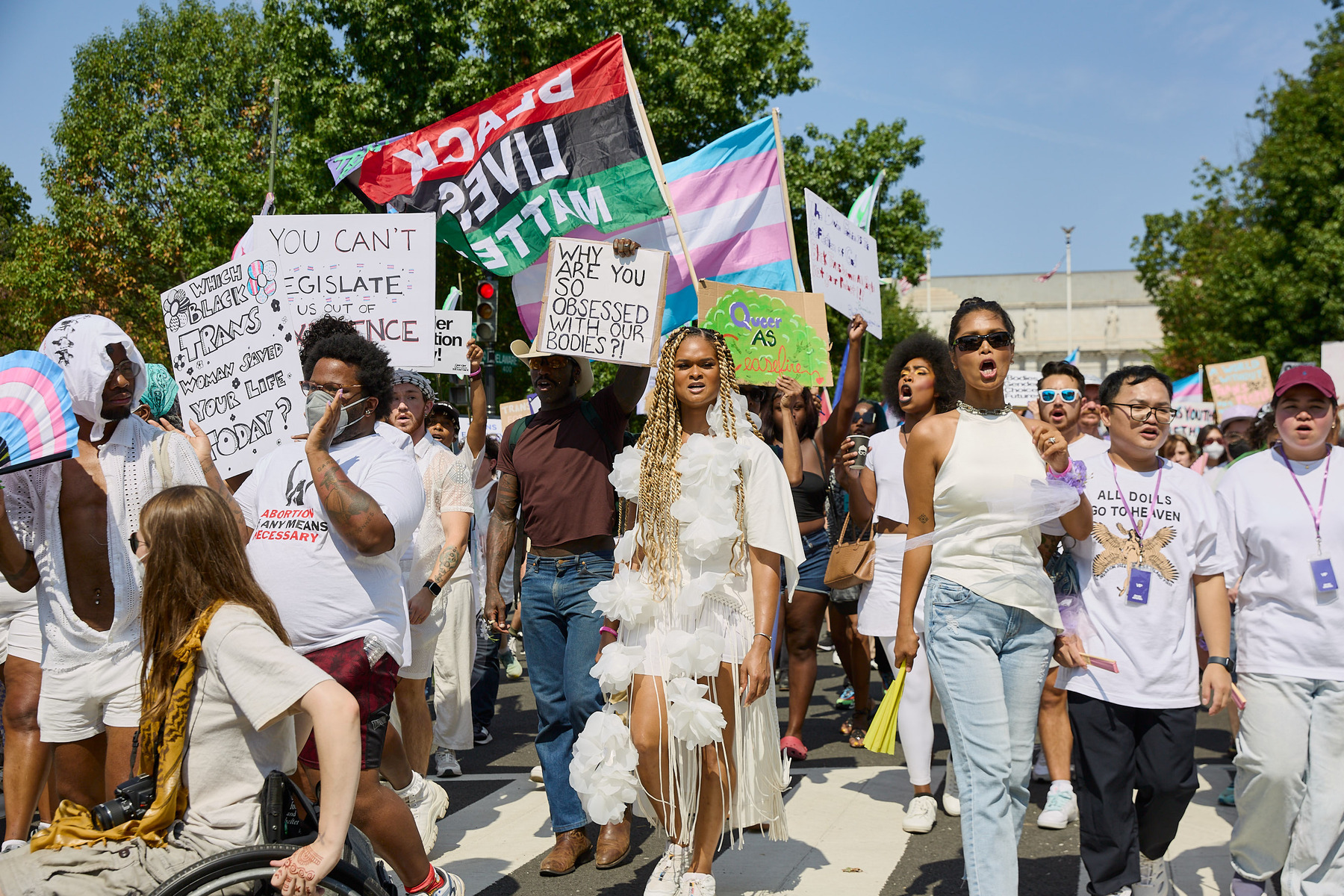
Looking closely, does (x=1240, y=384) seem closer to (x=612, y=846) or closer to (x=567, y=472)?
(x=567, y=472)

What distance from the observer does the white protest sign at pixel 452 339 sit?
25.2ft

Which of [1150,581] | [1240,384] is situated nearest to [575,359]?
[1150,581]

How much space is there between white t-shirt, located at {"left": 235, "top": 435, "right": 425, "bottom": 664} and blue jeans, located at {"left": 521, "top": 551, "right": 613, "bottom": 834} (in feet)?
4.12

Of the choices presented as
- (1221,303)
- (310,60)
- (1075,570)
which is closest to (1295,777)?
(1075,570)

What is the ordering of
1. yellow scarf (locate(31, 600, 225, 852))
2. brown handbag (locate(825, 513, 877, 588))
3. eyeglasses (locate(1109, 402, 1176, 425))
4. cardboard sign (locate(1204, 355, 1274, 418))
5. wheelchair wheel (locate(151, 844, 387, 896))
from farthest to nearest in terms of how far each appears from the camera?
1. cardboard sign (locate(1204, 355, 1274, 418))
2. brown handbag (locate(825, 513, 877, 588))
3. eyeglasses (locate(1109, 402, 1176, 425))
4. yellow scarf (locate(31, 600, 225, 852))
5. wheelchair wheel (locate(151, 844, 387, 896))

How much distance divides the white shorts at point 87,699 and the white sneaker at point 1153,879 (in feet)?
11.8

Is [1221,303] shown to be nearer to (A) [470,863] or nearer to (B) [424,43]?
(B) [424,43]

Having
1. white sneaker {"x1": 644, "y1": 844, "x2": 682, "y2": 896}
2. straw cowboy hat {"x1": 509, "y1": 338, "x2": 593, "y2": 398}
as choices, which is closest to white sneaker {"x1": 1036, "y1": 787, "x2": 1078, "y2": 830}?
white sneaker {"x1": 644, "y1": 844, "x2": 682, "y2": 896}

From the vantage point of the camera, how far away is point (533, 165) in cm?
664

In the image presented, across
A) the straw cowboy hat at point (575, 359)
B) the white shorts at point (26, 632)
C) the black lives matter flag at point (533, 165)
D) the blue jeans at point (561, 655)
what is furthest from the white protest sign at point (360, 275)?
the white shorts at point (26, 632)

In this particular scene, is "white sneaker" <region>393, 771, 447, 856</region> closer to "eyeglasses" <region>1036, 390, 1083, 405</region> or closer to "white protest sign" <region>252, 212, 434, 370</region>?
"white protest sign" <region>252, 212, 434, 370</region>

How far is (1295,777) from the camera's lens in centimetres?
387

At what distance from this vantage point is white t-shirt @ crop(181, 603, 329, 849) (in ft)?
9.27

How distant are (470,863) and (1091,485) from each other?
3.08 m
